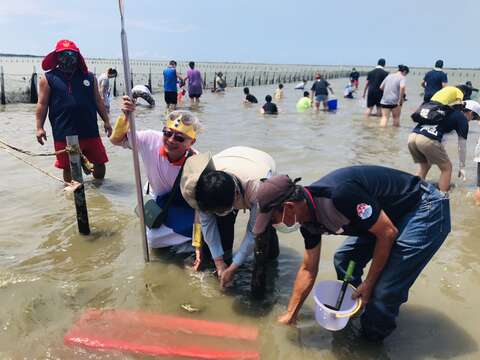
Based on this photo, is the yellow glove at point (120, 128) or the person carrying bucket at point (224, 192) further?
the yellow glove at point (120, 128)

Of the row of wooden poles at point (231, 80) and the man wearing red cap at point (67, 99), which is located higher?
the man wearing red cap at point (67, 99)

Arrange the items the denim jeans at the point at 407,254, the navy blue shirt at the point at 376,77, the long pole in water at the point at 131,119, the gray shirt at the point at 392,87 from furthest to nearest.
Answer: the navy blue shirt at the point at 376,77
the gray shirt at the point at 392,87
the long pole in water at the point at 131,119
the denim jeans at the point at 407,254

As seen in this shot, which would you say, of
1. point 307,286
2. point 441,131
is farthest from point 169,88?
point 307,286

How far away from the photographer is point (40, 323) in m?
3.11

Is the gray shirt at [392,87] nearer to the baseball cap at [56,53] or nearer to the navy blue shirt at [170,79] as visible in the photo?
the navy blue shirt at [170,79]

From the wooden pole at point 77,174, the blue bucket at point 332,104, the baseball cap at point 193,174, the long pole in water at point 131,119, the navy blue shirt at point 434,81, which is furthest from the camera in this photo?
the blue bucket at point 332,104

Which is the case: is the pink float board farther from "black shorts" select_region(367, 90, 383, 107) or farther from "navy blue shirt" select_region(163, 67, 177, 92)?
"navy blue shirt" select_region(163, 67, 177, 92)

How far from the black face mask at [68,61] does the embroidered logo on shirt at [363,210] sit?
3.95m

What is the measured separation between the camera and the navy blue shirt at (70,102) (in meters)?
5.16

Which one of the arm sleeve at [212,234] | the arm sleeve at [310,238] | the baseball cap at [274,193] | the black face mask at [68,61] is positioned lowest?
the arm sleeve at [212,234]

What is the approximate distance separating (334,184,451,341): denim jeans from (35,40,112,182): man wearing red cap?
397 cm

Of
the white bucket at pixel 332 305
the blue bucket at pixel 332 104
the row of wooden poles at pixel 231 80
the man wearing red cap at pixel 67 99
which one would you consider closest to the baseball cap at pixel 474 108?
the white bucket at pixel 332 305

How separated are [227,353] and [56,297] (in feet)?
4.94

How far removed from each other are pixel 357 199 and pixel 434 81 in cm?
1006
